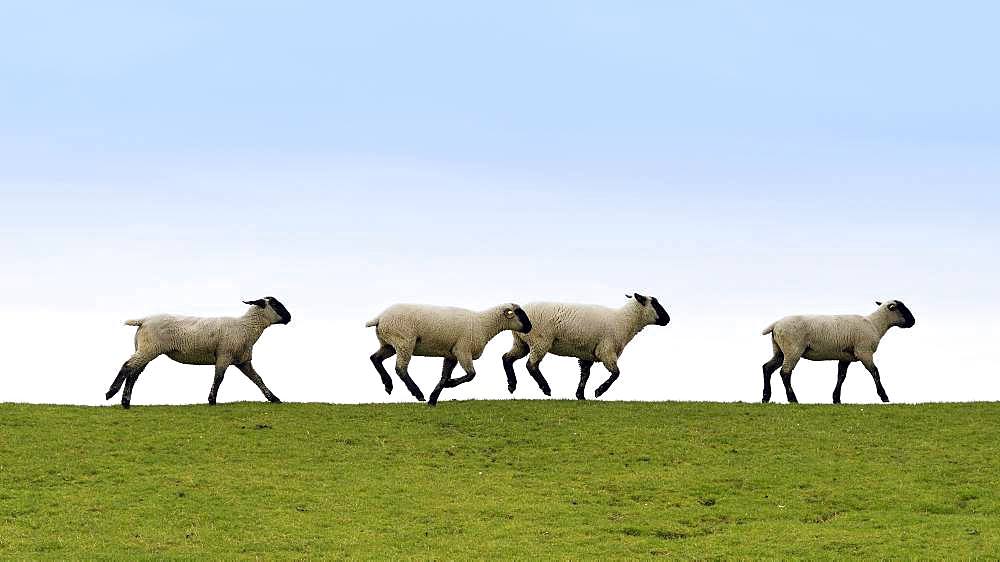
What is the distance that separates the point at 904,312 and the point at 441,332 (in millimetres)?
12321

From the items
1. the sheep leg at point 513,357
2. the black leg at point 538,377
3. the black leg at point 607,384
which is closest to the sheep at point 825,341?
the black leg at point 607,384

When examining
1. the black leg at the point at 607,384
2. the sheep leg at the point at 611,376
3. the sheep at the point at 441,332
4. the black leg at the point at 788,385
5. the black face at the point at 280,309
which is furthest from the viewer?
the black leg at the point at 788,385

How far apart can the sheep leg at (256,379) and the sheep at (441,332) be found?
2806 mm

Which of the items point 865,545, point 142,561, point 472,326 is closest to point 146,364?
point 472,326

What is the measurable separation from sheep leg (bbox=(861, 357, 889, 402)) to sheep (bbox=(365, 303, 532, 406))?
340 inches

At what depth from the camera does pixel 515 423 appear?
29906 millimetres

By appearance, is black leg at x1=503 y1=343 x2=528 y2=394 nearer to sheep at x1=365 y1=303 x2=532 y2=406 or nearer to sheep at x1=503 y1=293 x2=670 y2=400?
sheep at x1=503 y1=293 x2=670 y2=400

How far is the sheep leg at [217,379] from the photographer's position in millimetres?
31156

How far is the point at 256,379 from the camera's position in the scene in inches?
1253

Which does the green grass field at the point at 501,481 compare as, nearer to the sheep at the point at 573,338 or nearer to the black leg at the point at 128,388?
the black leg at the point at 128,388

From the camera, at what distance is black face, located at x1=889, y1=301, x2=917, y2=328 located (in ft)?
116

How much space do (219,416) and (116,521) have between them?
287 inches

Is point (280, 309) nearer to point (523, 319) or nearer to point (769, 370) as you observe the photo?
point (523, 319)

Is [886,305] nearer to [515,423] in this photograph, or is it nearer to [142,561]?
[515,423]
